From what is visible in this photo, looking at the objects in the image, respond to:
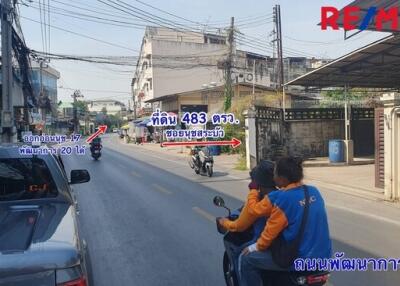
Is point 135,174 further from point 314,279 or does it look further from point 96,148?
point 314,279

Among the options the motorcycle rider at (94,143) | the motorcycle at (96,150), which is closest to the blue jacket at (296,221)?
the motorcycle at (96,150)

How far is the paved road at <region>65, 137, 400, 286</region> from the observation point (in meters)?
5.77

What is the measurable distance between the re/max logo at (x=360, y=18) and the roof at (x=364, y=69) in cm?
102

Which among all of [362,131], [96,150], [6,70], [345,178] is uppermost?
[6,70]

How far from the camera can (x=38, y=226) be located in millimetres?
3281

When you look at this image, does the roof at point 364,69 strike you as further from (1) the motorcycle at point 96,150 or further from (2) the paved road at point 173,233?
(1) the motorcycle at point 96,150

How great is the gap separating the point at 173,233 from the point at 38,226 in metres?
4.83

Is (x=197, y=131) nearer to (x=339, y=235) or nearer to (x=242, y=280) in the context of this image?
(x=339, y=235)

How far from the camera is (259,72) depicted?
60281 mm

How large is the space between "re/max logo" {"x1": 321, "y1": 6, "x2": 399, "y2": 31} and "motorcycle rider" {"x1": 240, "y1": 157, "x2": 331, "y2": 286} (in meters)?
10.8

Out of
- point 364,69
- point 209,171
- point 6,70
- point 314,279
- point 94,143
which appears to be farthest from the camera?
point 94,143

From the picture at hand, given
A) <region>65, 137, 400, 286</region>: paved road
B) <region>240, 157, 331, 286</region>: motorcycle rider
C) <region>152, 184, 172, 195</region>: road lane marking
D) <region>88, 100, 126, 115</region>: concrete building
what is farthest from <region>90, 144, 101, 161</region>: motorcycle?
<region>88, 100, 126, 115</region>: concrete building

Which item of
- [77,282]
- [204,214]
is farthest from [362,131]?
[77,282]

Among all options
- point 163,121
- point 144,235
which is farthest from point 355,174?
point 163,121
